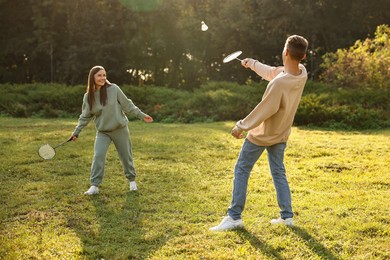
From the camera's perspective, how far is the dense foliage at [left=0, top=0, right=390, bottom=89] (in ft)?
105

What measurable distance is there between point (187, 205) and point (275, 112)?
83.0 inches

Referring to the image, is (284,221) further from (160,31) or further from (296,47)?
(160,31)

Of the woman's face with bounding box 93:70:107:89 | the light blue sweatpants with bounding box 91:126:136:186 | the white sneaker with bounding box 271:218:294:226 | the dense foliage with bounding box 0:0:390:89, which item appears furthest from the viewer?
the dense foliage with bounding box 0:0:390:89

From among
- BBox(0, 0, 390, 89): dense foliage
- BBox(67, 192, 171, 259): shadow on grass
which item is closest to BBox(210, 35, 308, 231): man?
BBox(67, 192, 171, 259): shadow on grass

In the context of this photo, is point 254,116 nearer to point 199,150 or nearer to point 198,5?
point 199,150

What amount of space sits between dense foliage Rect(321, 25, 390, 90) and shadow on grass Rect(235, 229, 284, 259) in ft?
48.1

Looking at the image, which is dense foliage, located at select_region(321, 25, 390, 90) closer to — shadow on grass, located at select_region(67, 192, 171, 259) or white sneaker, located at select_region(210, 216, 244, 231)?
shadow on grass, located at select_region(67, 192, 171, 259)

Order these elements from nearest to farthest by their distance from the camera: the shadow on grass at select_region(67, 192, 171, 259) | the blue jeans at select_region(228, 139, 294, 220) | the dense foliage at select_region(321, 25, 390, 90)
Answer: the shadow on grass at select_region(67, 192, 171, 259) < the blue jeans at select_region(228, 139, 294, 220) < the dense foliage at select_region(321, 25, 390, 90)

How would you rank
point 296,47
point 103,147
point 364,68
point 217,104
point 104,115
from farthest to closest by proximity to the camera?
point 364,68 < point 217,104 < point 103,147 < point 104,115 < point 296,47

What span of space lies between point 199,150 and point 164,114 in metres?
8.22

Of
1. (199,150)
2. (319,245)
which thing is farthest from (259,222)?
(199,150)

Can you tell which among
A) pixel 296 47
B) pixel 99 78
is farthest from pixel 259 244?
pixel 99 78

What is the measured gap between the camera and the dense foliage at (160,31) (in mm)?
32125

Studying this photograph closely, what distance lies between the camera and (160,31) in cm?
3319
